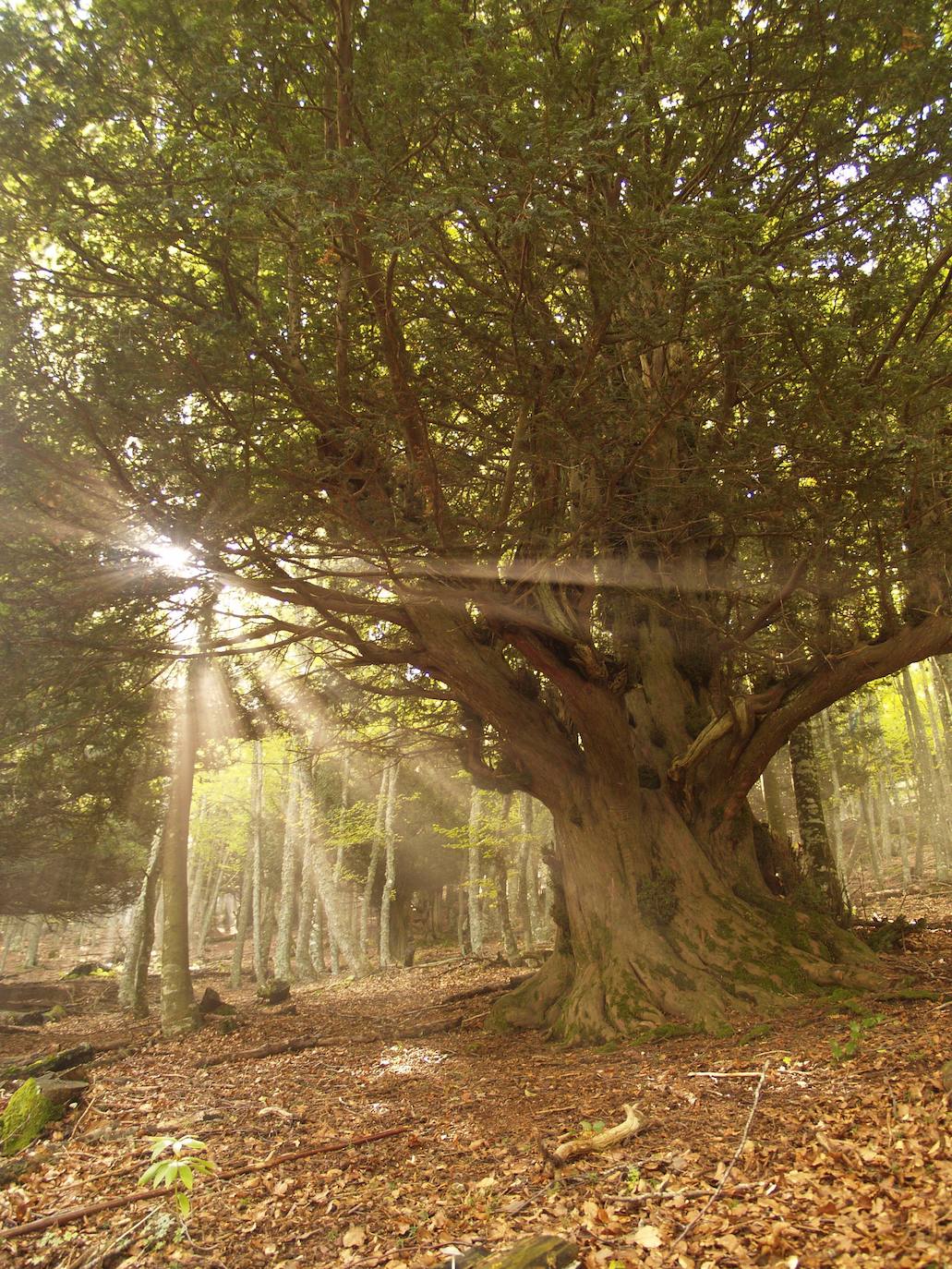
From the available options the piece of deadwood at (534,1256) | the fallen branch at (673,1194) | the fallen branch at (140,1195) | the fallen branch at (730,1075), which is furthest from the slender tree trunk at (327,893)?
the piece of deadwood at (534,1256)

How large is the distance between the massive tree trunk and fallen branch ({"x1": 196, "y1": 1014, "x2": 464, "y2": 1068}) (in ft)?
3.34

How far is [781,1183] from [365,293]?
19.6 ft

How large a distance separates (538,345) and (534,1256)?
542 centimetres

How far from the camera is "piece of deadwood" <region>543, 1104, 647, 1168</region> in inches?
174

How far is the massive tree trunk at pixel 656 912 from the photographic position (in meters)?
7.72

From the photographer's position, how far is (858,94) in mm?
5289

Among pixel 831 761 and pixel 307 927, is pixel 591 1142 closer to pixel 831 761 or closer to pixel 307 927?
pixel 831 761

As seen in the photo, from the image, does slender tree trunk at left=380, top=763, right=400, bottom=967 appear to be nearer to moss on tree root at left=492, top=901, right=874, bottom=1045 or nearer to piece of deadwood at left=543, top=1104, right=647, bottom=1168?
moss on tree root at left=492, top=901, right=874, bottom=1045

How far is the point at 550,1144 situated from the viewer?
4.70 meters

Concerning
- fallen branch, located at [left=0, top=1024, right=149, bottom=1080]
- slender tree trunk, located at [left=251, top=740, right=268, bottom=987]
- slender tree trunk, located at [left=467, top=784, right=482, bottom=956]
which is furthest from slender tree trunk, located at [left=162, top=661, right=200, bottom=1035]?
slender tree trunk, located at [left=251, top=740, right=268, bottom=987]

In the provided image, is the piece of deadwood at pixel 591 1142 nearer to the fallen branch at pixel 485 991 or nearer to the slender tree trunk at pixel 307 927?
the fallen branch at pixel 485 991

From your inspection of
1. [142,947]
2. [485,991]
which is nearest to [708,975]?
[485,991]

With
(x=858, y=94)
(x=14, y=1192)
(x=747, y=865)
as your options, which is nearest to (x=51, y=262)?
(x=858, y=94)

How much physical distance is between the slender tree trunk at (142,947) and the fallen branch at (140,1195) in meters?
10.9
